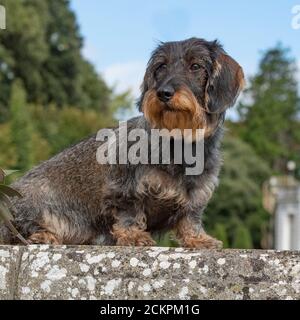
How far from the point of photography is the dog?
7.13 m

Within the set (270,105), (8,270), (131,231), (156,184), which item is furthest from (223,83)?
(270,105)

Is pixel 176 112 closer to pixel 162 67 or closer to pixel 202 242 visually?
pixel 162 67

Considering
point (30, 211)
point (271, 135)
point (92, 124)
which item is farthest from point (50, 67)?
→ point (30, 211)

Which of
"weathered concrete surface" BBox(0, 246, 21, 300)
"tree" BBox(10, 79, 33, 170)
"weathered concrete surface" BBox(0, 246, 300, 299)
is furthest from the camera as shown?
"tree" BBox(10, 79, 33, 170)

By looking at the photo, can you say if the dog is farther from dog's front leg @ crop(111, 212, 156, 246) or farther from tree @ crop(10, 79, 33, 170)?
tree @ crop(10, 79, 33, 170)

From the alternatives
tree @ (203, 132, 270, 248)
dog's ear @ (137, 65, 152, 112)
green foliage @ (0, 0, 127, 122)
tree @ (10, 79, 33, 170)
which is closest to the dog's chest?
dog's ear @ (137, 65, 152, 112)

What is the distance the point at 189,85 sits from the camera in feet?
23.6

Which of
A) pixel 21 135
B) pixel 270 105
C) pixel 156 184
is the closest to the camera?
pixel 156 184

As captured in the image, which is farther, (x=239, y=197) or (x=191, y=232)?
(x=239, y=197)

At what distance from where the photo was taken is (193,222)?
24.6 ft

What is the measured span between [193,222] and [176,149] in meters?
0.62

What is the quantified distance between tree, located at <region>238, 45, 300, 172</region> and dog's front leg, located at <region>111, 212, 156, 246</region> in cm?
7944

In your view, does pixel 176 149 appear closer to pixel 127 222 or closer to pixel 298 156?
pixel 127 222

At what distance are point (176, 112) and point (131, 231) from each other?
97 cm
